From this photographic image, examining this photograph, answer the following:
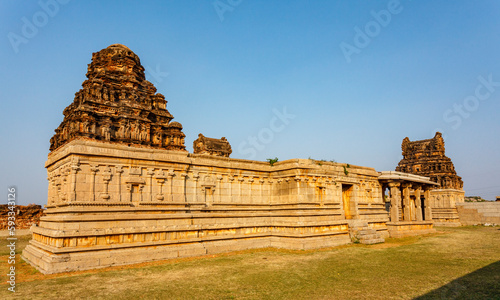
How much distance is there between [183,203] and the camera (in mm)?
17391

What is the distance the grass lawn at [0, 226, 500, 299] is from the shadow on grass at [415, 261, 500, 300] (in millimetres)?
25

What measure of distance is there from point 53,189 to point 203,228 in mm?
8728

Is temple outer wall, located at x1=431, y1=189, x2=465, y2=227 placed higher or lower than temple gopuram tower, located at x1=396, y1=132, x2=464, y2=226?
lower

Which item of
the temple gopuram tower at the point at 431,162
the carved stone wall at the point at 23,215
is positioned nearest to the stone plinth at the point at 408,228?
the temple gopuram tower at the point at 431,162

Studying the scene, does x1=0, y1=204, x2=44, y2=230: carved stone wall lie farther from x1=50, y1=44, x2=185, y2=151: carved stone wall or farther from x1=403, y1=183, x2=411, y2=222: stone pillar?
x1=403, y1=183, x2=411, y2=222: stone pillar

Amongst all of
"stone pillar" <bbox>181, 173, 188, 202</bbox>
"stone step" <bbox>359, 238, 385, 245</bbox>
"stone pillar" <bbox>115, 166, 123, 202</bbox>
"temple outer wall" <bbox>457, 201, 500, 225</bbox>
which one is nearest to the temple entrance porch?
"stone step" <bbox>359, 238, 385, 245</bbox>

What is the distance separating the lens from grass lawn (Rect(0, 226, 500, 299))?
9742mm

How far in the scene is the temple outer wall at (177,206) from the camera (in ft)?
46.2

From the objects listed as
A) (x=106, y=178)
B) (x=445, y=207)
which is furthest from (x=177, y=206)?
(x=445, y=207)

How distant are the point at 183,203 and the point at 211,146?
28.1m

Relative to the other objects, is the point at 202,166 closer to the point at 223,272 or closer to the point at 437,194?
the point at 223,272

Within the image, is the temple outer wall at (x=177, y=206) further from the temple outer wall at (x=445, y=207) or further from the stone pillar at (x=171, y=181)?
the temple outer wall at (x=445, y=207)

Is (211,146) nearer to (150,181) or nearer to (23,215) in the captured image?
(23,215)

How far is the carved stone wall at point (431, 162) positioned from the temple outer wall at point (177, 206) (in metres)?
36.0
